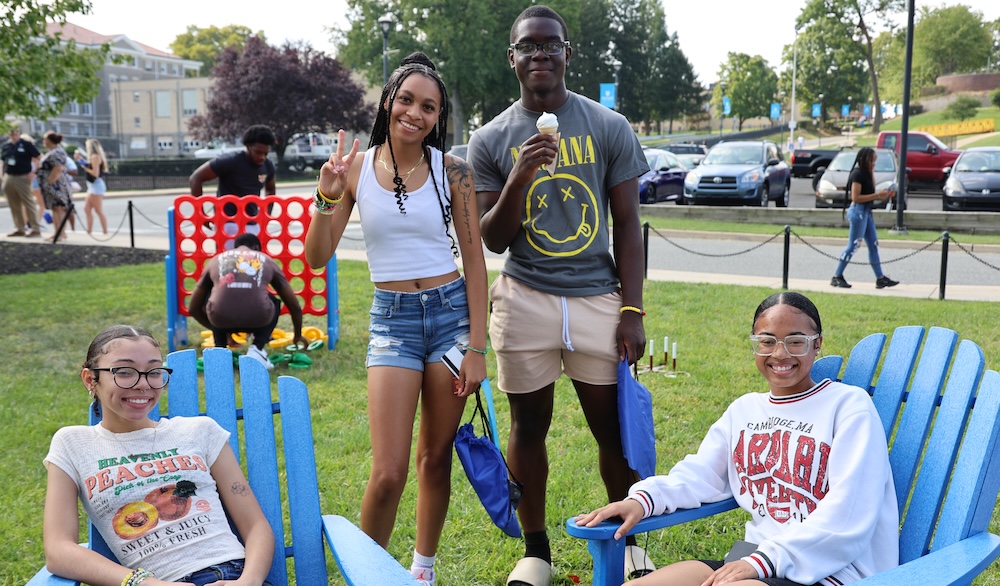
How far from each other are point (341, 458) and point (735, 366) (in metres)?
3.17

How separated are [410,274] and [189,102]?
251ft

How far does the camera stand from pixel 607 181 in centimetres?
328

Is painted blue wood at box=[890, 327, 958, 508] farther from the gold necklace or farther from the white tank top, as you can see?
the gold necklace

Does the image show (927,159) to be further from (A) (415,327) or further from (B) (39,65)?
(A) (415,327)

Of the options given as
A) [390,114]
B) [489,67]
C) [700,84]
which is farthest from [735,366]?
[700,84]

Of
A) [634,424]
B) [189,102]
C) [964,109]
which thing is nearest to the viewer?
[634,424]

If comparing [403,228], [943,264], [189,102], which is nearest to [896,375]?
[403,228]

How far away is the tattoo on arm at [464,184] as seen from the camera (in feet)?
10.1

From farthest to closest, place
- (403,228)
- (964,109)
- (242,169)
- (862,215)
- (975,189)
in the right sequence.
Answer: (964,109)
(975,189)
(862,215)
(242,169)
(403,228)

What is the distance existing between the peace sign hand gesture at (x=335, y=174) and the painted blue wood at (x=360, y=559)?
1080mm

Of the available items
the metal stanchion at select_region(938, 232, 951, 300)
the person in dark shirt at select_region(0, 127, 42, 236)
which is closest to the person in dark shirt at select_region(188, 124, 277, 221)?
the metal stanchion at select_region(938, 232, 951, 300)

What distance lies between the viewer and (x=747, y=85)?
7081cm

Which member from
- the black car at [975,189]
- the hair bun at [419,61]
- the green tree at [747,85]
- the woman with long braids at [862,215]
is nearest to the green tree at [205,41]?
the green tree at [747,85]

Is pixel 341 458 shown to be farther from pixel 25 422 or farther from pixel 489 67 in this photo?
pixel 489 67
